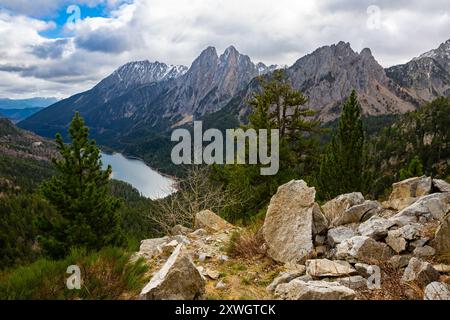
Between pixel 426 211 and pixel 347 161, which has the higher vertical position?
pixel 347 161

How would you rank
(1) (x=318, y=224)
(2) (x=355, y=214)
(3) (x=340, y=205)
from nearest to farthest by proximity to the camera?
(1) (x=318, y=224) → (2) (x=355, y=214) → (3) (x=340, y=205)

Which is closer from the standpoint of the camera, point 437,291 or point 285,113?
point 437,291

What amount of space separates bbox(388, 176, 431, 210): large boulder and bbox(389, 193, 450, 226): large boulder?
1.42 meters

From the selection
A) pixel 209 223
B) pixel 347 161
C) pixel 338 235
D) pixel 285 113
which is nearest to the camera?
pixel 338 235

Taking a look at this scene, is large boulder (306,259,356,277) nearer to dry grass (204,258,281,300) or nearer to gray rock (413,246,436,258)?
dry grass (204,258,281,300)

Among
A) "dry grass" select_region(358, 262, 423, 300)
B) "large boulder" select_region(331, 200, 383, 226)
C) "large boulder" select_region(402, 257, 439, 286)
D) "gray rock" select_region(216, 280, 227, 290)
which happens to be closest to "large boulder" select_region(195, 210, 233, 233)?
"large boulder" select_region(331, 200, 383, 226)

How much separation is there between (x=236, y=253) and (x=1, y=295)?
539 centimetres

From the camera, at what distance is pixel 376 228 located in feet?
26.6

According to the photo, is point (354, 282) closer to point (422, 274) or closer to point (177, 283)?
point (422, 274)

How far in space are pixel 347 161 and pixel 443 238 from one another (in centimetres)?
2003

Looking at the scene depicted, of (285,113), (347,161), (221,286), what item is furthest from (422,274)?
(285,113)

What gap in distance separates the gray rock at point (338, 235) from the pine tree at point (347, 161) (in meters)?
17.3

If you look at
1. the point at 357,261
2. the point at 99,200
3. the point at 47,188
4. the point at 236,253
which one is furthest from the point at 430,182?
the point at 47,188

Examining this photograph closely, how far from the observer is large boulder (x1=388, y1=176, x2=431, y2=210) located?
10859 millimetres
